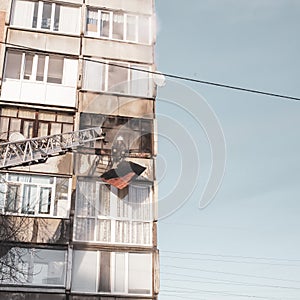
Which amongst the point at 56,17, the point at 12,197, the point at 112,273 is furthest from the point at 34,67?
the point at 112,273

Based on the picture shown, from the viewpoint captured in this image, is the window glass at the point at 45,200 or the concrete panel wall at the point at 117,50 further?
the concrete panel wall at the point at 117,50

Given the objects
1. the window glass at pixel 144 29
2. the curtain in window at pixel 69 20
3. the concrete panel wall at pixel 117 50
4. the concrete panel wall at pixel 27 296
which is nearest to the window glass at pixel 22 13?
the curtain in window at pixel 69 20

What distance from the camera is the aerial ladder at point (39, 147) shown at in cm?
1594

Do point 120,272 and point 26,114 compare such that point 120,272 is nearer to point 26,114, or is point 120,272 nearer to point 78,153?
point 78,153

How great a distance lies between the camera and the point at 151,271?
58.6ft

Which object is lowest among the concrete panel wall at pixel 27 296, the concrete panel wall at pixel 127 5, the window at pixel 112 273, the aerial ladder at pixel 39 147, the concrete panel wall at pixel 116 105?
the concrete panel wall at pixel 27 296

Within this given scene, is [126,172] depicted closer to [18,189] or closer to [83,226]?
[83,226]

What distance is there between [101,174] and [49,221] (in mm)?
2502

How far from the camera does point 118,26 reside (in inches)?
859

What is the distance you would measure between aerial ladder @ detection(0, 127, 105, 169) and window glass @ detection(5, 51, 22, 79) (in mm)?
3545

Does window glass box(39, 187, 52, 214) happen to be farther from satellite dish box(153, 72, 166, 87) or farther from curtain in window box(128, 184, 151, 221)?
Answer: satellite dish box(153, 72, 166, 87)

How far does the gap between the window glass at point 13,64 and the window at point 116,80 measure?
2.51 meters

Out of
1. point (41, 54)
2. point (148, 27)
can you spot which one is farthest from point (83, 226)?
point (148, 27)

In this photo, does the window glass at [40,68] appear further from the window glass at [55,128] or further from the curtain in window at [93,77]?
the window glass at [55,128]
